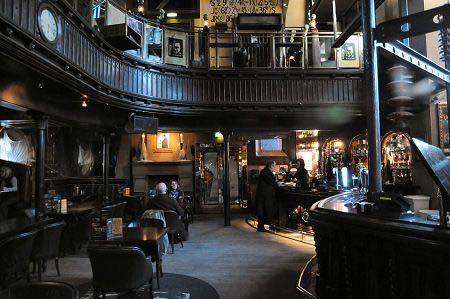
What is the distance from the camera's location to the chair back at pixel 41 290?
191cm

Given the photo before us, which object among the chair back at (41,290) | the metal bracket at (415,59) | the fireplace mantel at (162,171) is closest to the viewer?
the chair back at (41,290)

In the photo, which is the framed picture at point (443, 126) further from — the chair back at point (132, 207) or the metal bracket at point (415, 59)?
the chair back at point (132, 207)

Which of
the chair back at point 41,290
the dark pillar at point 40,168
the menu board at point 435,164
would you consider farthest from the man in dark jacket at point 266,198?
the chair back at point 41,290

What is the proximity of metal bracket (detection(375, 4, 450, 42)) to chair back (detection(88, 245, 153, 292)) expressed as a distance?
3119 millimetres

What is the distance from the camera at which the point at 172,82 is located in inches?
359

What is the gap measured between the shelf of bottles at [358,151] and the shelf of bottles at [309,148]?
1723 millimetres

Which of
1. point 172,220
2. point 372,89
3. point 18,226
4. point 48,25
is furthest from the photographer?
point 172,220

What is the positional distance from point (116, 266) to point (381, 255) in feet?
8.26

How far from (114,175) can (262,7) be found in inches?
Result: 333

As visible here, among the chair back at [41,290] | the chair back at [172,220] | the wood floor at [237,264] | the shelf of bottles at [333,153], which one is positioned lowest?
the wood floor at [237,264]

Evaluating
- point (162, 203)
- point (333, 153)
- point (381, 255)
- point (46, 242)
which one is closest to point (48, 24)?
point (46, 242)

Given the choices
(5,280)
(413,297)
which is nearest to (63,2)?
(5,280)

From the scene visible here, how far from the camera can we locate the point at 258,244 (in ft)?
24.8

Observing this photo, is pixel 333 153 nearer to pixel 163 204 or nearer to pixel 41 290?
pixel 163 204
